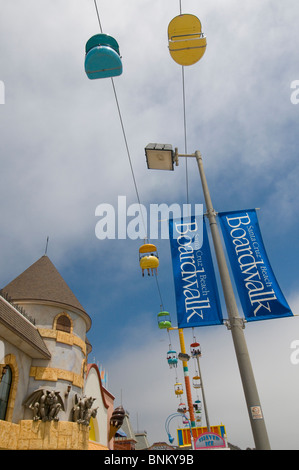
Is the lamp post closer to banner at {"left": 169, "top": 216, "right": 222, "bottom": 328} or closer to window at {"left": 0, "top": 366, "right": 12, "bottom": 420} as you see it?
banner at {"left": 169, "top": 216, "right": 222, "bottom": 328}

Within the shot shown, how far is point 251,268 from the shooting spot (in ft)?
23.1

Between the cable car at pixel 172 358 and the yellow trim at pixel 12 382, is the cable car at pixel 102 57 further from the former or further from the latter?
the cable car at pixel 172 358

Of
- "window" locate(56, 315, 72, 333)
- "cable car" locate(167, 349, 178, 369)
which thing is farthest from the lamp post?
"cable car" locate(167, 349, 178, 369)

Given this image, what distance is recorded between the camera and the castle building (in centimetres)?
1453

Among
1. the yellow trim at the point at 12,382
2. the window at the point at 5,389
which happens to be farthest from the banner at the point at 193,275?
the window at the point at 5,389

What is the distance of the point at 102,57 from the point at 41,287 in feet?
51.8

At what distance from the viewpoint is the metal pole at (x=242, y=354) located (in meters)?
5.15

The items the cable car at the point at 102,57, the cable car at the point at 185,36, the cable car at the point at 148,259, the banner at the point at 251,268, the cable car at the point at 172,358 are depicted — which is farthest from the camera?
the cable car at the point at 172,358

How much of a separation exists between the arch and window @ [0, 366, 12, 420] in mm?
3717

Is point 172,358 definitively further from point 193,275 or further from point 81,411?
point 193,275
